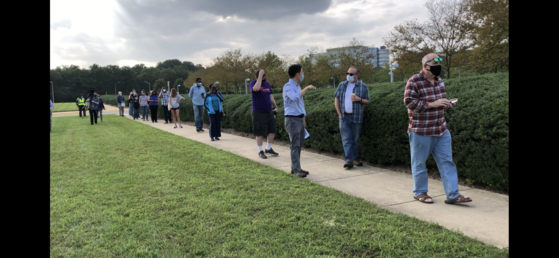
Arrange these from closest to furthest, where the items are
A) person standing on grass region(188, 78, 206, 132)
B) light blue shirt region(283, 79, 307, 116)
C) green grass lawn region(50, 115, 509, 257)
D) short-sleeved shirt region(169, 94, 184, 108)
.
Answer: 1. green grass lawn region(50, 115, 509, 257)
2. light blue shirt region(283, 79, 307, 116)
3. person standing on grass region(188, 78, 206, 132)
4. short-sleeved shirt region(169, 94, 184, 108)

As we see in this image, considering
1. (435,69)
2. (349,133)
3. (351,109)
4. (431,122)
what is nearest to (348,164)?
(349,133)

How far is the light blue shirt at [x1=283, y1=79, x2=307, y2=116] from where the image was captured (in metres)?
5.43

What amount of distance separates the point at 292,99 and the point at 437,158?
2.31m

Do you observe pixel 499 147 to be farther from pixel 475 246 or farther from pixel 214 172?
pixel 214 172

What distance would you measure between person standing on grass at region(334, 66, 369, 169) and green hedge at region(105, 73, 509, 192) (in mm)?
294

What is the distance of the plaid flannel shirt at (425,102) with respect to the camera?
3936 millimetres

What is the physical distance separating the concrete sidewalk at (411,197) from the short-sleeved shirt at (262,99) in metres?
1.09

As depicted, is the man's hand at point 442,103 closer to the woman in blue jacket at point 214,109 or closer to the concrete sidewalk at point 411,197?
the concrete sidewalk at point 411,197

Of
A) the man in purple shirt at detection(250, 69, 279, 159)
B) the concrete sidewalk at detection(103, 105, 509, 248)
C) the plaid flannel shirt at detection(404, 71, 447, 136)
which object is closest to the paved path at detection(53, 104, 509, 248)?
the concrete sidewalk at detection(103, 105, 509, 248)

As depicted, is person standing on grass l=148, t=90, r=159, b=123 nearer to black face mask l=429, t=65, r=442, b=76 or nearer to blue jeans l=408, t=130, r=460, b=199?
blue jeans l=408, t=130, r=460, b=199

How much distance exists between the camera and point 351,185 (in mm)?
4891

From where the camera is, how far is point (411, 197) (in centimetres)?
426
